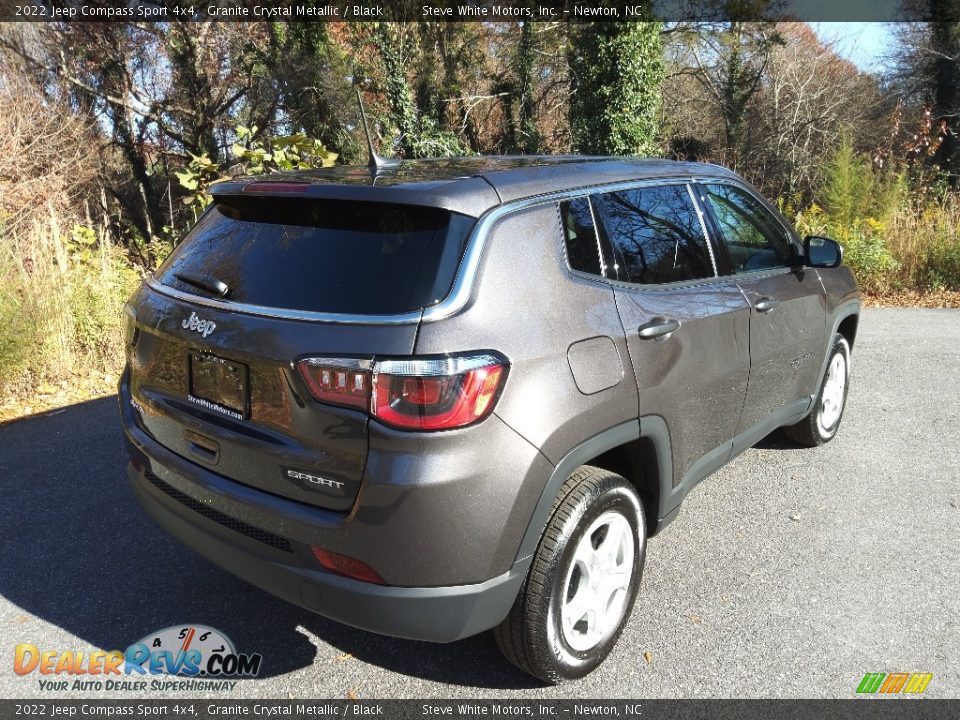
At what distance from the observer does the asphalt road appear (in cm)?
265

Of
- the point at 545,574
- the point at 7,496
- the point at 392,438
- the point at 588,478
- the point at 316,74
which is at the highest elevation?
the point at 316,74

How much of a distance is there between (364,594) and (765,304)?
2.42 meters

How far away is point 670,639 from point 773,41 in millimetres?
24839

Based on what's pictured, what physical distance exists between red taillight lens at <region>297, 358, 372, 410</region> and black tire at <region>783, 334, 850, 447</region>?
11.0 feet

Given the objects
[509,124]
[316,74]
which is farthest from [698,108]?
[316,74]

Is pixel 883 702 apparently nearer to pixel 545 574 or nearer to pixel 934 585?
pixel 934 585

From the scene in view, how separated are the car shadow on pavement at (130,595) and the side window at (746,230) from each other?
2190 millimetres

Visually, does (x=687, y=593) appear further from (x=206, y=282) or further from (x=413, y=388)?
(x=206, y=282)

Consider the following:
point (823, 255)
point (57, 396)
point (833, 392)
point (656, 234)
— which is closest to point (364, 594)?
point (656, 234)

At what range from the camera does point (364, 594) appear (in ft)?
7.03

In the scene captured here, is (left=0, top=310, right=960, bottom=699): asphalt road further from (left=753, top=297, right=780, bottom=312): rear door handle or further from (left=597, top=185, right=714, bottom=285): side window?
(left=597, top=185, right=714, bottom=285): side window

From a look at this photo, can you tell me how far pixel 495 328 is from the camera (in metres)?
2.17

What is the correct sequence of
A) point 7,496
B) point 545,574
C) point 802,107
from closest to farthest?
point 545,574
point 7,496
point 802,107

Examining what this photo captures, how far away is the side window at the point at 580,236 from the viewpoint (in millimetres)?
2539
